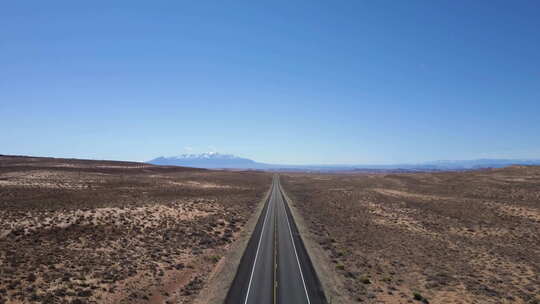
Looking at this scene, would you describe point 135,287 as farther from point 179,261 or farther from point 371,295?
point 371,295

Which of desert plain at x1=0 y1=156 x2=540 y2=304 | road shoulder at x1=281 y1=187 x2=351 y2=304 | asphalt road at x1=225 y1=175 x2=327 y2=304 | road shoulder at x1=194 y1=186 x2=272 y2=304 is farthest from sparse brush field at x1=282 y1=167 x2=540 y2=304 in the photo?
road shoulder at x1=194 y1=186 x2=272 y2=304

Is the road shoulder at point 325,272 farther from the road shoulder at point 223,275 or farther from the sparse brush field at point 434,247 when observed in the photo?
the road shoulder at point 223,275

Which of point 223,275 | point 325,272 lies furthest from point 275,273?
point 325,272

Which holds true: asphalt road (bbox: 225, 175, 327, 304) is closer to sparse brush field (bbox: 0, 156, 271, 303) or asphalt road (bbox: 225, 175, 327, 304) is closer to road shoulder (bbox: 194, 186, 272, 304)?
road shoulder (bbox: 194, 186, 272, 304)

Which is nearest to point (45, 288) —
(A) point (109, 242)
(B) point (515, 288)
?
(A) point (109, 242)

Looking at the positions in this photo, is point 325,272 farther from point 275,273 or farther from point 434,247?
point 434,247

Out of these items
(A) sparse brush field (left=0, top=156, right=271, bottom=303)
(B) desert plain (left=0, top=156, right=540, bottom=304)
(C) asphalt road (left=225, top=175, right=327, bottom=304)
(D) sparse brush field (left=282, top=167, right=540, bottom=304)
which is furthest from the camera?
(D) sparse brush field (left=282, top=167, right=540, bottom=304)
